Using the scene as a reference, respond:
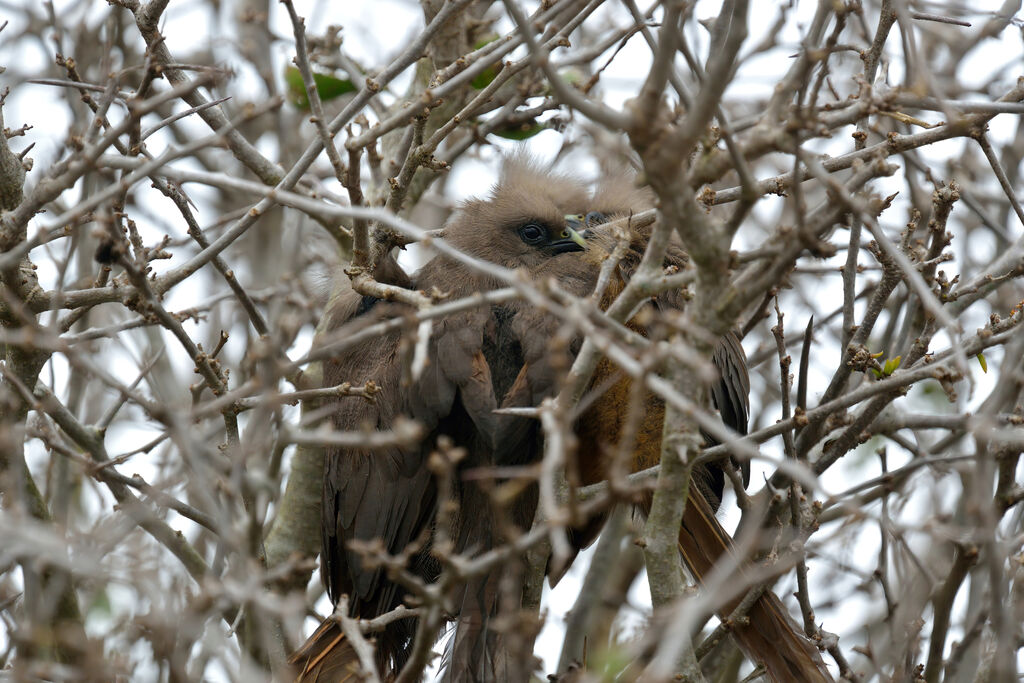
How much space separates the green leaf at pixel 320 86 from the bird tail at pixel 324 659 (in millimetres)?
2693

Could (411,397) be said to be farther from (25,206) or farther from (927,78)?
(927,78)

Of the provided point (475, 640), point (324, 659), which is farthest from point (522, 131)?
point (324, 659)

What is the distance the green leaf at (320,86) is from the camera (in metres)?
5.81

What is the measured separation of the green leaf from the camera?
5.81 m

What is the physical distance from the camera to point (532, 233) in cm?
550

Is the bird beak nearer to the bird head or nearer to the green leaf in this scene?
the bird head

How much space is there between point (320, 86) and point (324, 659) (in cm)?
284

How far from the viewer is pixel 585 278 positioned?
5.08 m

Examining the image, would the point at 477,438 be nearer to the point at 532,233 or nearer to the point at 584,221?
the point at 532,233

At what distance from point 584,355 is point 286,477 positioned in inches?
128

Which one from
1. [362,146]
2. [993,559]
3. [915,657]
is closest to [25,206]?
[362,146]

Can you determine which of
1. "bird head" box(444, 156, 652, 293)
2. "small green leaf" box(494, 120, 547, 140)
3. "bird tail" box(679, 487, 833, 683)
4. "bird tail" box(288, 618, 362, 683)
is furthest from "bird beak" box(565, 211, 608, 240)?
"bird tail" box(288, 618, 362, 683)

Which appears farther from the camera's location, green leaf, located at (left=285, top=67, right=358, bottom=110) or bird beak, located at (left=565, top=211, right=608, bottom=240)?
green leaf, located at (left=285, top=67, right=358, bottom=110)

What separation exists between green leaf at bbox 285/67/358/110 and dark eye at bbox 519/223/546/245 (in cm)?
126
